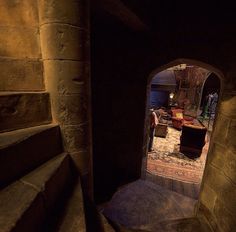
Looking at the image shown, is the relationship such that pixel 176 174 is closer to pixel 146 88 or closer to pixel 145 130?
pixel 145 130

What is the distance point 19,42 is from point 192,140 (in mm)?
5314

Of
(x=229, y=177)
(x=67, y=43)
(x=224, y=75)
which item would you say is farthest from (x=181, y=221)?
(x=67, y=43)

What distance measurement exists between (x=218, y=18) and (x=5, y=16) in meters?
2.46

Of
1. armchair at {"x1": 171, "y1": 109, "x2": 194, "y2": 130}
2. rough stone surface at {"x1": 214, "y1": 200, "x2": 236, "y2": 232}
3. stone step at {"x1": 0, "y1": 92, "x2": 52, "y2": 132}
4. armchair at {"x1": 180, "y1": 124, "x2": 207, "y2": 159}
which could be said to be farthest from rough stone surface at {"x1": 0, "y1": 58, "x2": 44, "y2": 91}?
armchair at {"x1": 171, "y1": 109, "x2": 194, "y2": 130}

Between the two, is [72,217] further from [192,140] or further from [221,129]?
[192,140]

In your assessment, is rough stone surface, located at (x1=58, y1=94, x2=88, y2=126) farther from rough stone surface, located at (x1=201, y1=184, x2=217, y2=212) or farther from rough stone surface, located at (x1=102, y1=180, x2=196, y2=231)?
rough stone surface, located at (x1=201, y1=184, x2=217, y2=212)

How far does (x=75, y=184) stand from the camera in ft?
4.25

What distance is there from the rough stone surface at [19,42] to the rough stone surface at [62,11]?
0.14 metres

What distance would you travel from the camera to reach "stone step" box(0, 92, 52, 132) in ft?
3.45

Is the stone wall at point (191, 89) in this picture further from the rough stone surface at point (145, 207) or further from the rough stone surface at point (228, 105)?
the rough stone surface at point (228, 105)

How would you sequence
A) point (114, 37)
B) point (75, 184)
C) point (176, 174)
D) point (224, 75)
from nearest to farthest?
point (75, 184), point (224, 75), point (114, 37), point (176, 174)

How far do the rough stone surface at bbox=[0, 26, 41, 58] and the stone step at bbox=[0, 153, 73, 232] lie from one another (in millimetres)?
836

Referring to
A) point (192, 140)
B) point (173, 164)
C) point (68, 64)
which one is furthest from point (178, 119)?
point (68, 64)

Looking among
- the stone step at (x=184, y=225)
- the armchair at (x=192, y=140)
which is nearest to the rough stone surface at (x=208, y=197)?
the stone step at (x=184, y=225)
